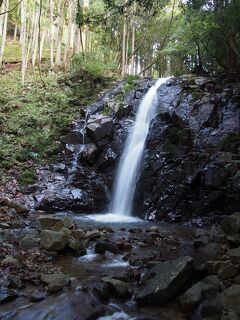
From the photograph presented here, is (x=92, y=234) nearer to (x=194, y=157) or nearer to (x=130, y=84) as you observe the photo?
(x=194, y=157)

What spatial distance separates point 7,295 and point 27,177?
7.68m

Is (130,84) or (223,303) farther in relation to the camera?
(130,84)

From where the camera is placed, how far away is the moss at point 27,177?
39.3 ft

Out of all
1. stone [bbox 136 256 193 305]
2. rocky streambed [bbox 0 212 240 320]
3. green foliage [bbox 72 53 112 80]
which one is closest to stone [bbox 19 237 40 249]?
rocky streambed [bbox 0 212 240 320]

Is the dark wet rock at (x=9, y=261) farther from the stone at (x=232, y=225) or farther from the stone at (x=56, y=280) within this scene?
the stone at (x=232, y=225)

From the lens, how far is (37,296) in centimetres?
476

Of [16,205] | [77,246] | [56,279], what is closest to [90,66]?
[16,205]

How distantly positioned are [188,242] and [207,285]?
2.99m

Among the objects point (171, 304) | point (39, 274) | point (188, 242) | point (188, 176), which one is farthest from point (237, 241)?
point (188, 176)

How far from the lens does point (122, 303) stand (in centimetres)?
484

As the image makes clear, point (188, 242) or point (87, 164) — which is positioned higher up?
point (87, 164)

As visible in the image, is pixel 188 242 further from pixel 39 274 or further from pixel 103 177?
pixel 103 177

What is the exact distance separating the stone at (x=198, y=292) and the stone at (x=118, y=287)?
73 cm

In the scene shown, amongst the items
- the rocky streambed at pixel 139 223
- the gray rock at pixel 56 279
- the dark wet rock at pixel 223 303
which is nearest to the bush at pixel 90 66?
the rocky streambed at pixel 139 223
